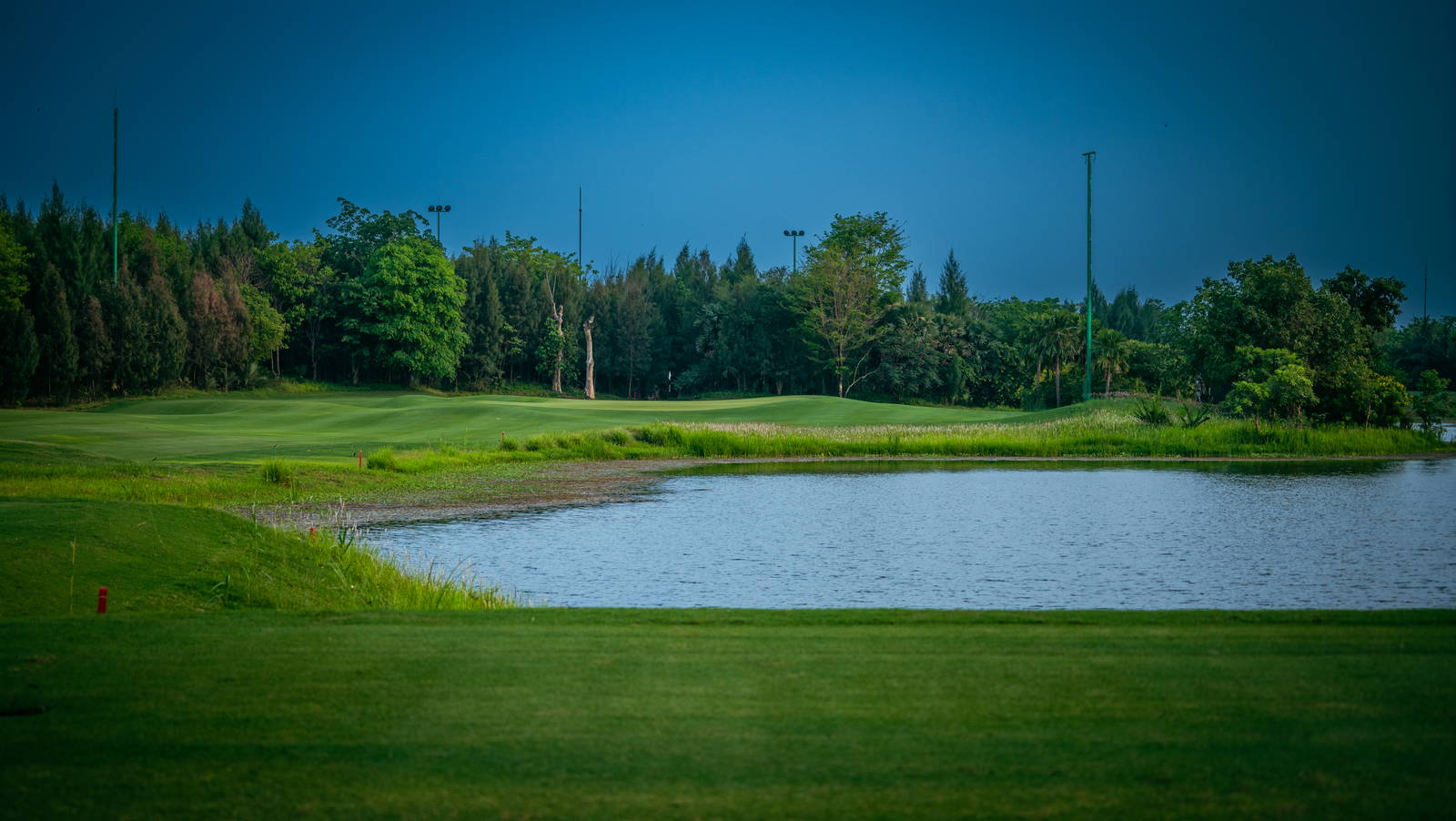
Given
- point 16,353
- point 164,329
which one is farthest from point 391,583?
point 164,329

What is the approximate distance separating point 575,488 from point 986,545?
11183mm

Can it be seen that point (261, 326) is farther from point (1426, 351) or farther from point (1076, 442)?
point (1426, 351)

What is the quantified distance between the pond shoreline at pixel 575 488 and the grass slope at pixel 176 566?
141 centimetres

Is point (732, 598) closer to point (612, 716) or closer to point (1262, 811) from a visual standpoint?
point (612, 716)

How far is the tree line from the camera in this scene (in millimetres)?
39656

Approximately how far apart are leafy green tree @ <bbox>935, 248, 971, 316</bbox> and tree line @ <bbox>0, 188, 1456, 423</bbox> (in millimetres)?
219

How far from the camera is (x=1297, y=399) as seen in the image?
36.4 m

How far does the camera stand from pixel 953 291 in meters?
84.4

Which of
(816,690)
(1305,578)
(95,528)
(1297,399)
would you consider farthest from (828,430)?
(816,690)

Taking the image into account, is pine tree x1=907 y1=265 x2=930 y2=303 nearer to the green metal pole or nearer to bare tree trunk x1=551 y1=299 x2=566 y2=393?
bare tree trunk x1=551 y1=299 x2=566 y2=393

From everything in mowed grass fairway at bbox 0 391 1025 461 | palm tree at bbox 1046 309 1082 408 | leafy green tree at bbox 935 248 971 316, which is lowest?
mowed grass fairway at bbox 0 391 1025 461

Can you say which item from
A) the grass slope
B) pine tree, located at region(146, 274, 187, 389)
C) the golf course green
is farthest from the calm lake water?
pine tree, located at region(146, 274, 187, 389)

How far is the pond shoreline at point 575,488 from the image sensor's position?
18.3 meters

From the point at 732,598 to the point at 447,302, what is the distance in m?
59.1
